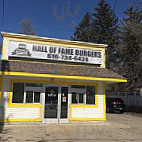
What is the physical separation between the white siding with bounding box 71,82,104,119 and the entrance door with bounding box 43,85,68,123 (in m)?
0.65

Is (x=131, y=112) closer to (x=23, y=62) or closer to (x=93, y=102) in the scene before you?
(x=93, y=102)

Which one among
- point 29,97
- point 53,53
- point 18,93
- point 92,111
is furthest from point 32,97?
point 92,111

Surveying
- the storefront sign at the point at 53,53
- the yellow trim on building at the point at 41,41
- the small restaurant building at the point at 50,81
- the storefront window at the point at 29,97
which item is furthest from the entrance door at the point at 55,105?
the yellow trim on building at the point at 41,41

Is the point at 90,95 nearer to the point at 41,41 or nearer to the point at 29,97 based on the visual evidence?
the point at 29,97

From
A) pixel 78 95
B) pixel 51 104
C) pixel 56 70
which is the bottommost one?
pixel 51 104

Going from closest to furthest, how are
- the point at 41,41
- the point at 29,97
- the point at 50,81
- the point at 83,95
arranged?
the point at 29,97
the point at 50,81
the point at 83,95
the point at 41,41

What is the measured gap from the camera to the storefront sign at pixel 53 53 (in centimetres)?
1212

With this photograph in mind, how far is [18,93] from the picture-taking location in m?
11.3

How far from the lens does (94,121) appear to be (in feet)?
40.8

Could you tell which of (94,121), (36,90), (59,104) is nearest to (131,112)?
(94,121)

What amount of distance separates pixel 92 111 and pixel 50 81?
134 inches

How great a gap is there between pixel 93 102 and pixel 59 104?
235 cm

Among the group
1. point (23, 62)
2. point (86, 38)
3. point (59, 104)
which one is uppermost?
point (86, 38)

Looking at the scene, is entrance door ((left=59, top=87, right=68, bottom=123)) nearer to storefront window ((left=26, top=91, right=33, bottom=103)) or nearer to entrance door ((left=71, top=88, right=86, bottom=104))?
entrance door ((left=71, top=88, right=86, bottom=104))
